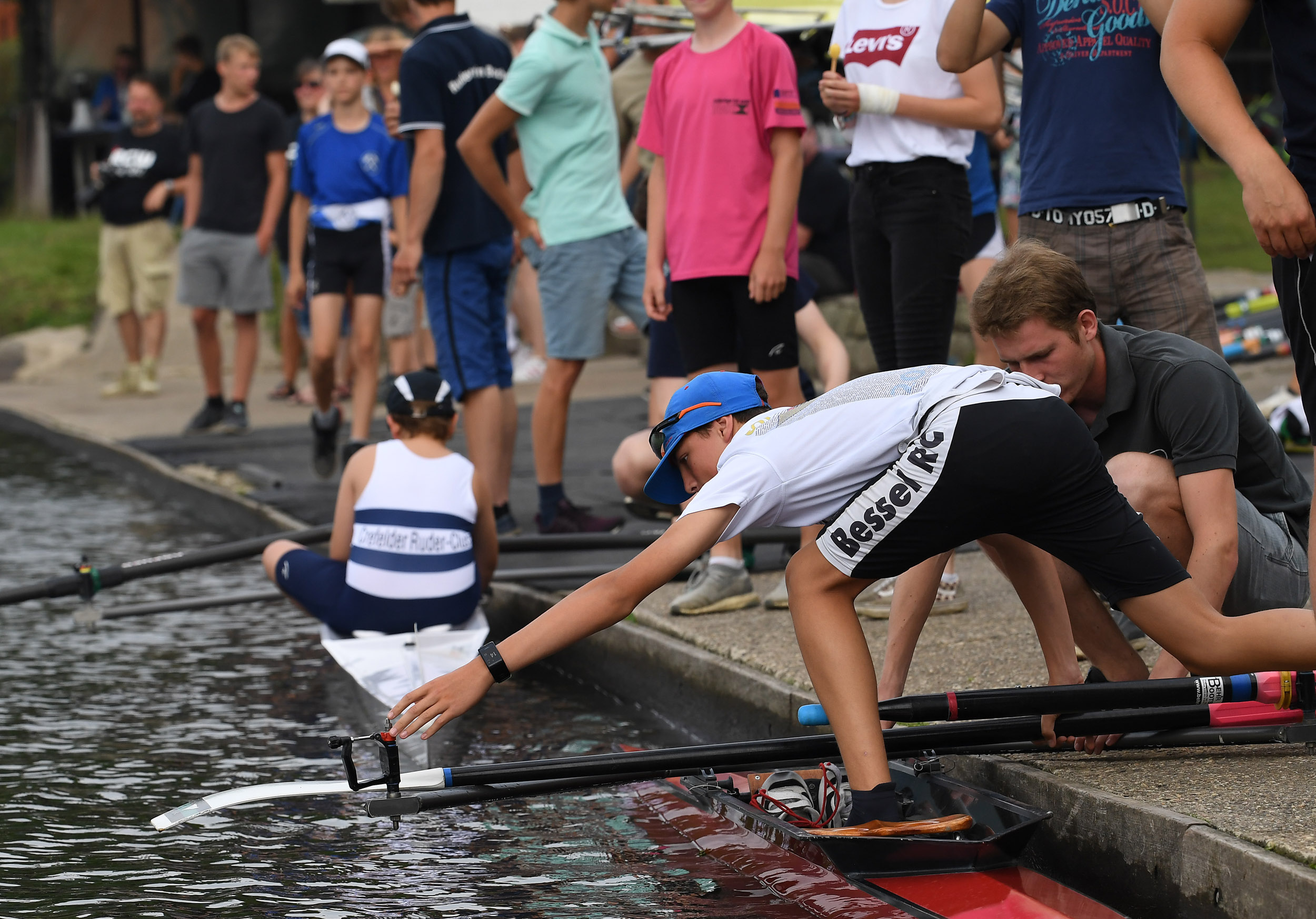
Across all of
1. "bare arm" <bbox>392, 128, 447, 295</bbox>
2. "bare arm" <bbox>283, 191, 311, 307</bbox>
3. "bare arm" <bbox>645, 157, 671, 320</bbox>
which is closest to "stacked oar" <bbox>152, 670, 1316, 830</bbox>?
"bare arm" <bbox>645, 157, 671, 320</bbox>

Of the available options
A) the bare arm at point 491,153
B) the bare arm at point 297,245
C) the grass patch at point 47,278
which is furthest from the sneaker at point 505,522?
the grass patch at point 47,278

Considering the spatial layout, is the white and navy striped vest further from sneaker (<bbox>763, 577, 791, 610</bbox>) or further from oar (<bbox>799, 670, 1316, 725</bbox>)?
oar (<bbox>799, 670, 1316, 725</bbox>)

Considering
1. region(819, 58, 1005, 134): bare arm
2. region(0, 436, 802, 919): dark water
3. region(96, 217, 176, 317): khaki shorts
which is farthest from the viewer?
region(96, 217, 176, 317): khaki shorts

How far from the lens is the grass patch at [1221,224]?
610 inches

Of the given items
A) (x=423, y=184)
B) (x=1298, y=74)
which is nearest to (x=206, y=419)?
(x=423, y=184)

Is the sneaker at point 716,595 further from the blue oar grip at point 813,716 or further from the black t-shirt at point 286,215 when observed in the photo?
the black t-shirt at point 286,215

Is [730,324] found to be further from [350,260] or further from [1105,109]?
[350,260]

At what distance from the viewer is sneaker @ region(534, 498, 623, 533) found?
→ 6324 mm

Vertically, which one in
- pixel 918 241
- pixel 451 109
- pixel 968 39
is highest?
pixel 451 109

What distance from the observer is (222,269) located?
11.1m

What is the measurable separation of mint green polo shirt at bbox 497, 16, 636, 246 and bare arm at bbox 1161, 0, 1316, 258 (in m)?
3.18

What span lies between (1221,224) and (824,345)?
41.1ft

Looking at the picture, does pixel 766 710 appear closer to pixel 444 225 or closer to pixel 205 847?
pixel 205 847

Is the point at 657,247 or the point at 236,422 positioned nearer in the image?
the point at 657,247
